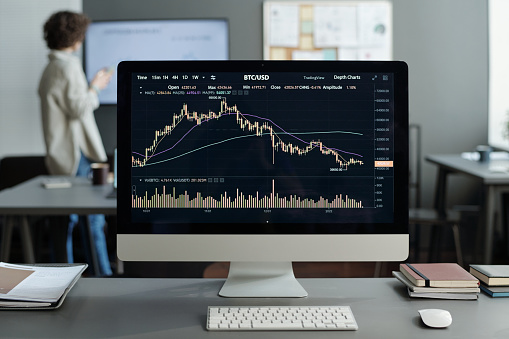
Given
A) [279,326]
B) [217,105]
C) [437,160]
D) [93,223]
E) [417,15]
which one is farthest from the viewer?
[417,15]

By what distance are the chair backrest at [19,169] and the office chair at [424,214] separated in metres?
2.53

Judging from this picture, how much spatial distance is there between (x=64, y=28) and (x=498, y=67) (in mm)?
Answer: 3230

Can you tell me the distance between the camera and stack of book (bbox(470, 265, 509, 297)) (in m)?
1.37

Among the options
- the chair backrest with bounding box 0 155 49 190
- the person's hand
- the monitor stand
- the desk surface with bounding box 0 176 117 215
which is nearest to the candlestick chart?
the monitor stand

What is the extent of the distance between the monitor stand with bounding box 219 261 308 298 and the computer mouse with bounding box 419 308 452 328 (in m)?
0.27

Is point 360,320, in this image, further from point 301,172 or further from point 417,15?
point 417,15

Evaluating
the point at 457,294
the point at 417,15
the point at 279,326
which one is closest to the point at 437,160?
the point at 417,15

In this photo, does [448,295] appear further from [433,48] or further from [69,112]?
[433,48]

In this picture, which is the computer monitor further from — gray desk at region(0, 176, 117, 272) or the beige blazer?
the beige blazer

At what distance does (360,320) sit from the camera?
1.24 metres

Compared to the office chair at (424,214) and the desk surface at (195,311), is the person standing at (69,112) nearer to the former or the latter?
the office chair at (424,214)

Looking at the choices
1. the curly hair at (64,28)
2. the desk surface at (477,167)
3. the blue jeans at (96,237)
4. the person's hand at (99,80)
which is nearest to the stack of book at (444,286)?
the desk surface at (477,167)

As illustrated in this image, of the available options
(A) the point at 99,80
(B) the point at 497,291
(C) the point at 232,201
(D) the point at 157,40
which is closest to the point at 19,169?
(A) the point at 99,80

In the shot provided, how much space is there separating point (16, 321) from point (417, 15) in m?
4.31
